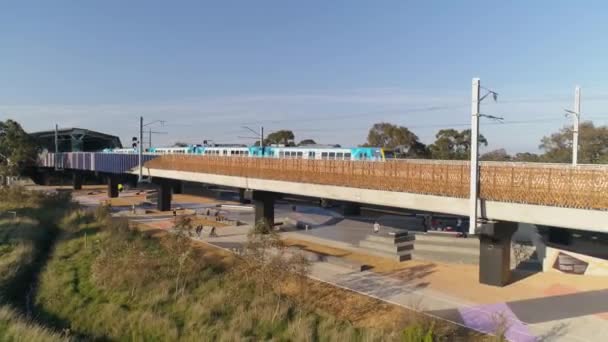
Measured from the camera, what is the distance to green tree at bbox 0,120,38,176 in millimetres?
77875

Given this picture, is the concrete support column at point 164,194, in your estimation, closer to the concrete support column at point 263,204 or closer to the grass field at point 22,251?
the grass field at point 22,251

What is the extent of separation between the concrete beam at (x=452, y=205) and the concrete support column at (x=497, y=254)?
6.07 ft

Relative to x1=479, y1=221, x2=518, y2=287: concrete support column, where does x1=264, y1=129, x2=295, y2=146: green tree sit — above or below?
above

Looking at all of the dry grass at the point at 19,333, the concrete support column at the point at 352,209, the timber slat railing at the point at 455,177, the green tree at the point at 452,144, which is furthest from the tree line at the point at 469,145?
the dry grass at the point at 19,333

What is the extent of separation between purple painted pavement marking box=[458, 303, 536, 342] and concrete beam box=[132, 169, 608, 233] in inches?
172

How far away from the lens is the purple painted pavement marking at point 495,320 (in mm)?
17750

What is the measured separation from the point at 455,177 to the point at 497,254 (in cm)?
474

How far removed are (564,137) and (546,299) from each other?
69102mm

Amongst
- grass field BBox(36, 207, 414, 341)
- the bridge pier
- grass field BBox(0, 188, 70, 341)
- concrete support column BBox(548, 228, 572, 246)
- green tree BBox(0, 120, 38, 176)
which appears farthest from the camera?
green tree BBox(0, 120, 38, 176)

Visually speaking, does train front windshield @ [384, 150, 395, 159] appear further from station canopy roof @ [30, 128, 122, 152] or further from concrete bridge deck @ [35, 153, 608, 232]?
station canopy roof @ [30, 128, 122, 152]

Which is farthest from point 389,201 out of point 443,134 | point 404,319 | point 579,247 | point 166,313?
point 443,134

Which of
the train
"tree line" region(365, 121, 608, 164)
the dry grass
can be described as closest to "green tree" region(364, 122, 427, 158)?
"tree line" region(365, 121, 608, 164)

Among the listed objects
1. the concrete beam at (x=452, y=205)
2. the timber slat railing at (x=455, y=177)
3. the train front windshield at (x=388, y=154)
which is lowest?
the concrete beam at (x=452, y=205)

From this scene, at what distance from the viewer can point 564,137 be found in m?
80.2
